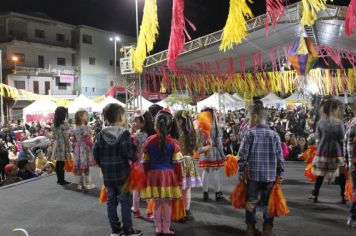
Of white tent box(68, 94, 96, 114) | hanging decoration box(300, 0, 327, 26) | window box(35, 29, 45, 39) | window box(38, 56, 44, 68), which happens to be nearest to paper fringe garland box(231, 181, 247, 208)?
hanging decoration box(300, 0, 327, 26)

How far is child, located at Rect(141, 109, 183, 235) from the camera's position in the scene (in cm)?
433

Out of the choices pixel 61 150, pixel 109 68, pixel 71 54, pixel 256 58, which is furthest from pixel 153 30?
pixel 109 68

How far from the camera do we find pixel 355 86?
18812 mm

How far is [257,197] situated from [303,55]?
871 cm

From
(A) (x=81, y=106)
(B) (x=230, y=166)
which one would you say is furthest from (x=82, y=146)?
(A) (x=81, y=106)

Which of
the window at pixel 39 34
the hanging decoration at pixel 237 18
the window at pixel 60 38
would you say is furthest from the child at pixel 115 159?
the window at pixel 60 38

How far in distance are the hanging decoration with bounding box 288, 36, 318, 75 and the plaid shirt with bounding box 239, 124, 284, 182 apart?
8487 mm

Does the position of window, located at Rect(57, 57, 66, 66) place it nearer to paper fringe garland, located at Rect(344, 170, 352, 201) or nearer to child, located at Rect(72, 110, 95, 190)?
child, located at Rect(72, 110, 95, 190)

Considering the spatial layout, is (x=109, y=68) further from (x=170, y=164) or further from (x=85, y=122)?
(x=170, y=164)

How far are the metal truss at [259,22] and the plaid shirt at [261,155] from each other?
21.0 feet

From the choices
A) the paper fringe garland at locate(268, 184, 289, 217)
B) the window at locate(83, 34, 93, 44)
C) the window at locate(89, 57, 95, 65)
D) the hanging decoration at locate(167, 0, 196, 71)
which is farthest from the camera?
the window at locate(89, 57, 95, 65)

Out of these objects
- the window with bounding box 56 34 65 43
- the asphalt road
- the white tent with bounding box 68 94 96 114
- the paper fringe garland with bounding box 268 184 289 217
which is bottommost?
the asphalt road

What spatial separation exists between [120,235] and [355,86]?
17296 millimetres

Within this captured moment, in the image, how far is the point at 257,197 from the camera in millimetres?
4234
